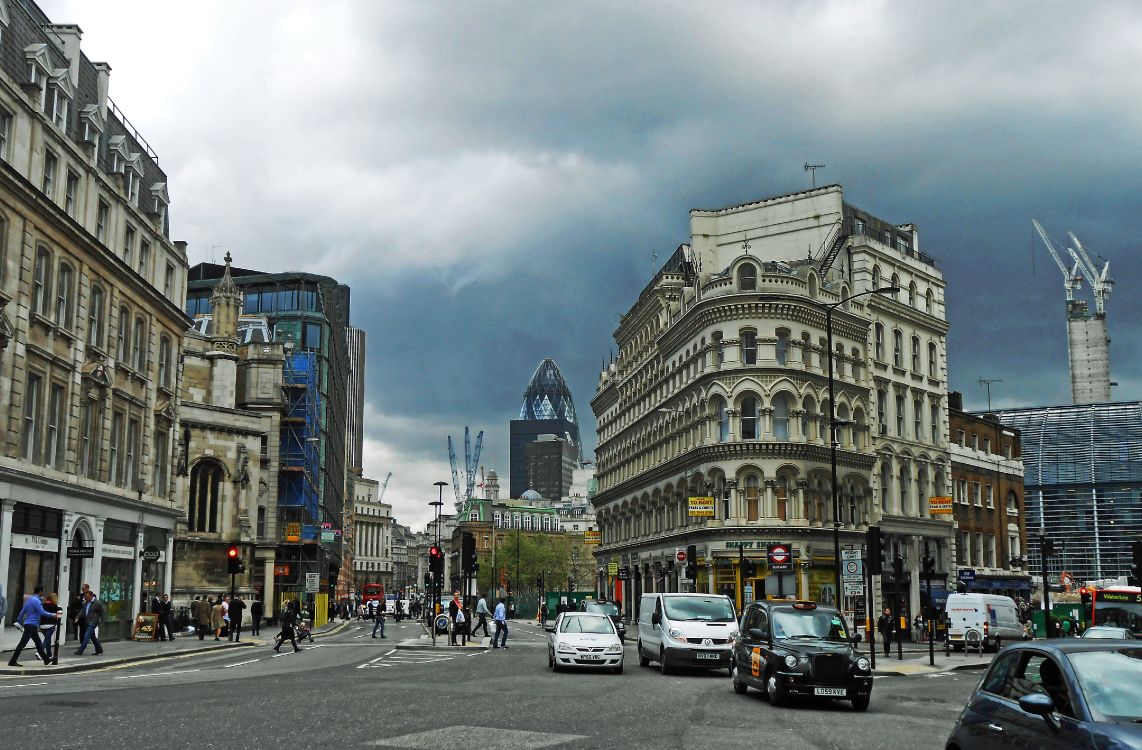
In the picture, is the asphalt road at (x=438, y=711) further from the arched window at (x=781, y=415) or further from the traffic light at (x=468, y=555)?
the arched window at (x=781, y=415)

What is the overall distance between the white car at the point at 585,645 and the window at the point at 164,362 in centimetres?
2407

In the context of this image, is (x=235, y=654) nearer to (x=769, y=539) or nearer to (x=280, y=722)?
(x=280, y=722)

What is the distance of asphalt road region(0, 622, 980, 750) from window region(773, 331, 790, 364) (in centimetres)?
3290

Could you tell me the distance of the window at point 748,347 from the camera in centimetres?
5734

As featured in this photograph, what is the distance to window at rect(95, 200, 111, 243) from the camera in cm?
3691

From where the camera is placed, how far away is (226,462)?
62.9m

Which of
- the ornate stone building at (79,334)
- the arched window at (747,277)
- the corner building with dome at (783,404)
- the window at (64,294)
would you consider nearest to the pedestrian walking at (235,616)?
the ornate stone building at (79,334)

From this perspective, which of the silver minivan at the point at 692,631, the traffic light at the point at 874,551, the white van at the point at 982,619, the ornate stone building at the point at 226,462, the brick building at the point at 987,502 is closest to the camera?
the silver minivan at the point at 692,631

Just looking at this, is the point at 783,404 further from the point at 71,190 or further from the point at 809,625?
the point at 809,625

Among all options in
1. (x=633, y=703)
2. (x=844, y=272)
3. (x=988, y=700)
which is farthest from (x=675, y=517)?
(x=988, y=700)

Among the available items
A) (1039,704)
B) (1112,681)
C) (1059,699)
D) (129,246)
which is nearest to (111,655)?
(129,246)

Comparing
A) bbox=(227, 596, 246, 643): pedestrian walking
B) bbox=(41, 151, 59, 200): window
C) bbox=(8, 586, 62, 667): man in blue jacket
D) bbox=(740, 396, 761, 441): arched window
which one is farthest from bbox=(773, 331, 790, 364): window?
bbox=(8, 586, 62, 667): man in blue jacket

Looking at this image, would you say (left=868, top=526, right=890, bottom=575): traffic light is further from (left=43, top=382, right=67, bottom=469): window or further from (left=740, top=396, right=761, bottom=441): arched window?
(left=740, top=396, right=761, bottom=441): arched window

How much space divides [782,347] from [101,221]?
3391cm
